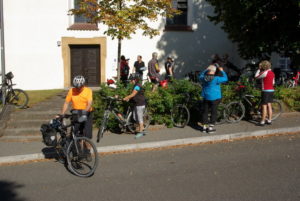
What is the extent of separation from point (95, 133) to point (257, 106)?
494 cm

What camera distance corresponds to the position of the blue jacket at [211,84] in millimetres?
8555

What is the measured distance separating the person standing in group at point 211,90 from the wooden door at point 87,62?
366 inches

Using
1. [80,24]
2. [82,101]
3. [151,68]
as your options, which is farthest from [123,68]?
[82,101]

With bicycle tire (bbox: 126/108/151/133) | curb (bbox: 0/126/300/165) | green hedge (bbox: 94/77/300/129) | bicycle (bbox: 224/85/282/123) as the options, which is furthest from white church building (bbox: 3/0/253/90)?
curb (bbox: 0/126/300/165)

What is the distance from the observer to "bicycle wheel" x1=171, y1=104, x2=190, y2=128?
31.3 ft

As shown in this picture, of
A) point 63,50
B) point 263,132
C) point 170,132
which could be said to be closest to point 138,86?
point 170,132

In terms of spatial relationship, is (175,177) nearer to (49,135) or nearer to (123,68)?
(49,135)

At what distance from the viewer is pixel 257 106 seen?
403 inches

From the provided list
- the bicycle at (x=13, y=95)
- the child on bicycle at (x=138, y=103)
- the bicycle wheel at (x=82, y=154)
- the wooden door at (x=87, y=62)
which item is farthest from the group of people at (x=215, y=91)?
the wooden door at (x=87, y=62)

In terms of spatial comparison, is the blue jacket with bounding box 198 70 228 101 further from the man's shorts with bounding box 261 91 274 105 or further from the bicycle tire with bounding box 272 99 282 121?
the bicycle tire with bounding box 272 99 282 121

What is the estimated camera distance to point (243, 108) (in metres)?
9.96

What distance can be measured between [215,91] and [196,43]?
8964 millimetres

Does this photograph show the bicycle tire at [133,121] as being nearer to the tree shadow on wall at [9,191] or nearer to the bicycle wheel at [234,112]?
the bicycle wheel at [234,112]

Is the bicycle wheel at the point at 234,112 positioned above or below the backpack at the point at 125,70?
below
